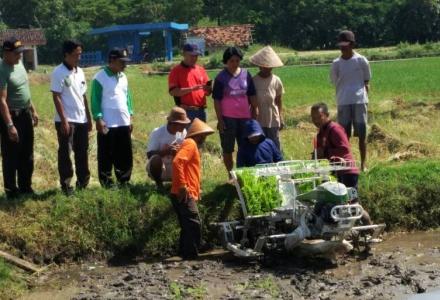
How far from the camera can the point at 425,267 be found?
7156mm

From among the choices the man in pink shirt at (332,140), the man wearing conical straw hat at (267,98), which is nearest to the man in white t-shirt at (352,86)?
the man wearing conical straw hat at (267,98)

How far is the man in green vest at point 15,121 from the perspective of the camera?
301 inches

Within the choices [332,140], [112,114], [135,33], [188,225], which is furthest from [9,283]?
[135,33]

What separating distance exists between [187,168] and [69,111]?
1512 millimetres

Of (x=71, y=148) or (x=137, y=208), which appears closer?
(x=137, y=208)

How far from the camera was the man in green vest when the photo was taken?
7.64 metres

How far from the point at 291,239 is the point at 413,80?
2168 cm

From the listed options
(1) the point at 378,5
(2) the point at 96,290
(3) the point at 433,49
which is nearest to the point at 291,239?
(2) the point at 96,290

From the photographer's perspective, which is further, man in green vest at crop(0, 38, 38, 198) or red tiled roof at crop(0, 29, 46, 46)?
red tiled roof at crop(0, 29, 46, 46)

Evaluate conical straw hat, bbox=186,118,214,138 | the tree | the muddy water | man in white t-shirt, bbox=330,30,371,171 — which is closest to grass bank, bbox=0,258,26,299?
the muddy water

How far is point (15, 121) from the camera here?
794cm

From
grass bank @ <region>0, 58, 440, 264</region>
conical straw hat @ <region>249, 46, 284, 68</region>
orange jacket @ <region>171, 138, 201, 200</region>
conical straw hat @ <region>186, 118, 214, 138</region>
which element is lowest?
grass bank @ <region>0, 58, 440, 264</region>

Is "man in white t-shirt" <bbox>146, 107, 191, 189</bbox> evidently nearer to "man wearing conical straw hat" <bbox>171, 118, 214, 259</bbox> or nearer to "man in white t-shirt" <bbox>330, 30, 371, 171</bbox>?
"man wearing conical straw hat" <bbox>171, 118, 214, 259</bbox>

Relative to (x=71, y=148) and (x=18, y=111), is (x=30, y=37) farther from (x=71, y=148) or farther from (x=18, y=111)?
(x=18, y=111)
